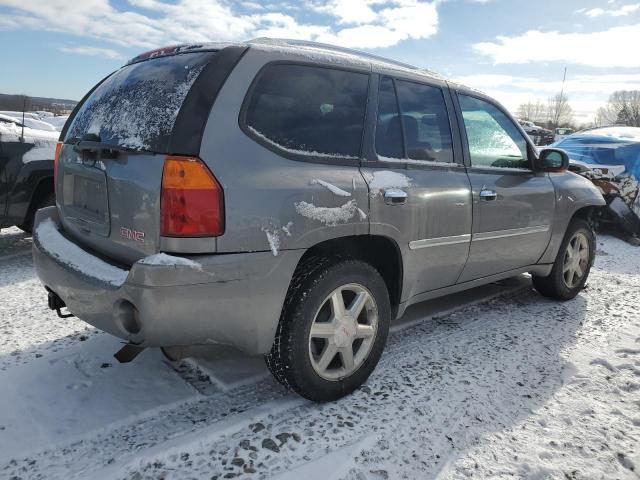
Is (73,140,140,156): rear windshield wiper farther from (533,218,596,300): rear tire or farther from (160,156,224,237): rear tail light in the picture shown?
(533,218,596,300): rear tire

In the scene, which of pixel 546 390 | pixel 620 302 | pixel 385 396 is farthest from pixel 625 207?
pixel 385 396

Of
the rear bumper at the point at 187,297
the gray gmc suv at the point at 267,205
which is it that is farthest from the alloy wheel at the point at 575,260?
the rear bumper at the point at 187,297

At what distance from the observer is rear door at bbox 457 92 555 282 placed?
337cm

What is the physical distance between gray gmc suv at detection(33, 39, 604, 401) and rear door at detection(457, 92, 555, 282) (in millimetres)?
73

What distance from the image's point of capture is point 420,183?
289cm

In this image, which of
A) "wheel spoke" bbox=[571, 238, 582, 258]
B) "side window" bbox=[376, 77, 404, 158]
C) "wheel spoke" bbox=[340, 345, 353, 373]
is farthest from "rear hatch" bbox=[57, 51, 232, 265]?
"wheel spoke" bbox=[571, 238, 582, 258]

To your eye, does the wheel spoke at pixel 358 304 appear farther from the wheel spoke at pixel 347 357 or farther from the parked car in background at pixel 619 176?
the parked car in background at pixel 619 176

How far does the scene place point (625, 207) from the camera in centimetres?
738

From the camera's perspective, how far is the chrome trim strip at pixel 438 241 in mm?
2908

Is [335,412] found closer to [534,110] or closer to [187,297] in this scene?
[187,297]

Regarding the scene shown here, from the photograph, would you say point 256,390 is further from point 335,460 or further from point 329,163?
point 329,163

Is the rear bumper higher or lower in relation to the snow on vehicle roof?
lower

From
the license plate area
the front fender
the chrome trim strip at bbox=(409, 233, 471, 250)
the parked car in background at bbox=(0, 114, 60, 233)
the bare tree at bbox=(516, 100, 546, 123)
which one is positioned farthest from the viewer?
the bare tree at bbox=(516, 100, 546, 123)

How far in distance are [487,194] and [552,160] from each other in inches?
37.2
